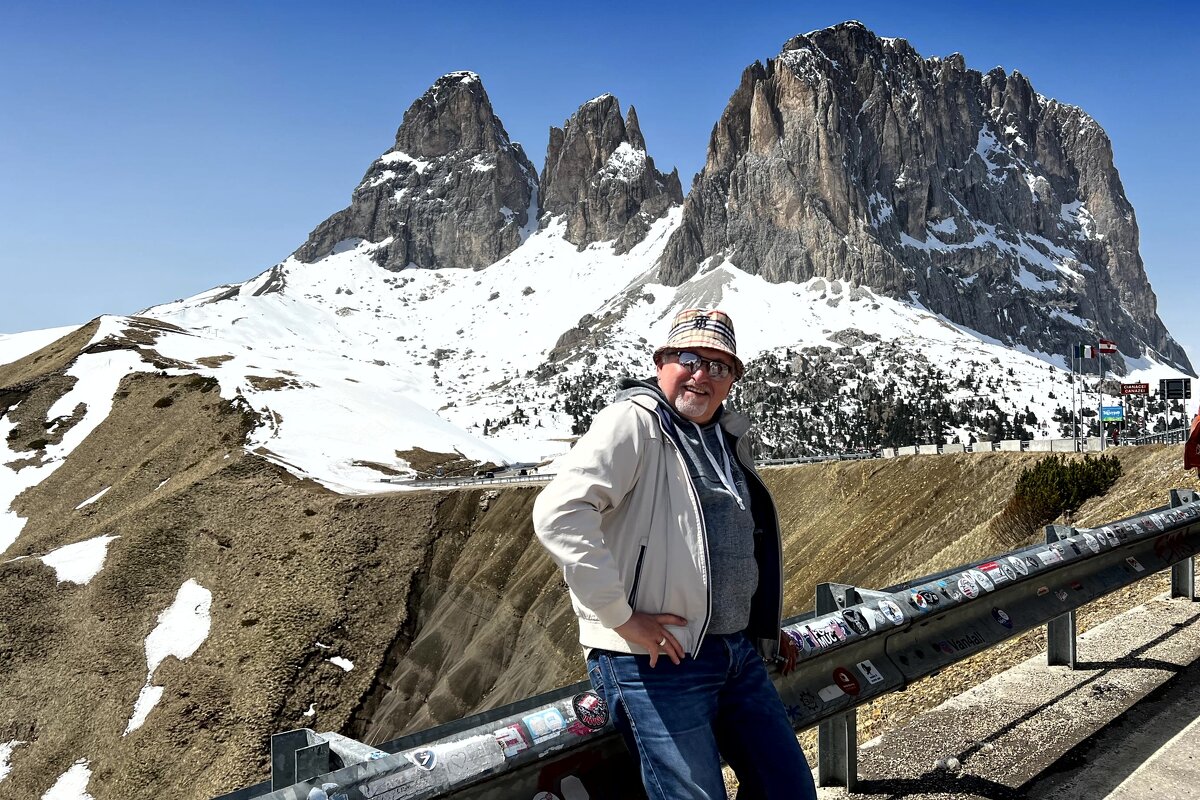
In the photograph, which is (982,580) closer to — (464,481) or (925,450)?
(925,450)

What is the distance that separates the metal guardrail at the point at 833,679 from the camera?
274 cm

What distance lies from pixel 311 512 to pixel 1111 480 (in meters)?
52.0

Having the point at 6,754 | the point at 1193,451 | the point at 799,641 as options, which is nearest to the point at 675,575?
the point at 799,641

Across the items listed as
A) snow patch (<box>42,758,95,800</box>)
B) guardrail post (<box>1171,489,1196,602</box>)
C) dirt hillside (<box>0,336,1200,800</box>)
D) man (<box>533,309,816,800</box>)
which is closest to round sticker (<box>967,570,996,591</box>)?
man (<box>533,309,816,800</box>)

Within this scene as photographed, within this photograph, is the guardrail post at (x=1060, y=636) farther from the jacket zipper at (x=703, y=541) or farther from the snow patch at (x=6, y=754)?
the snow patch at (x=6, y=754)

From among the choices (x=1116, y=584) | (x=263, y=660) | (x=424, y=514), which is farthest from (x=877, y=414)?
(x=1116, y=584)

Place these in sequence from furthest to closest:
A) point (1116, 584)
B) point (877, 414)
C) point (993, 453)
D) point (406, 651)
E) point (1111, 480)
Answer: point (877, 414) < point (406, 651) < point (993, 453) < point (1111, 480) < point (1116, 584)

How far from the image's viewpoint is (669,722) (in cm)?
307

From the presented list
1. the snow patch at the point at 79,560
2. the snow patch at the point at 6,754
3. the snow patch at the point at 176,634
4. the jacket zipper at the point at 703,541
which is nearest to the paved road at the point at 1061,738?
the jacket zipper at the point at 703,541

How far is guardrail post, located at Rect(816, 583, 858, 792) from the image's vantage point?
4.86 meters

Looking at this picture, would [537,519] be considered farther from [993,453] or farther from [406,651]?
[406,651]

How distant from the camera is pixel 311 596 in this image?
48.8 metres

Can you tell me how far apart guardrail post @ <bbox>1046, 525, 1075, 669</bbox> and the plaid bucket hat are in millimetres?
4841

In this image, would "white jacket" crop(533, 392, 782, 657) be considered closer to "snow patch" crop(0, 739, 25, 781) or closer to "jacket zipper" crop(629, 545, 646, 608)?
"jacket zipper" crop(629, 545, 646, 608)
